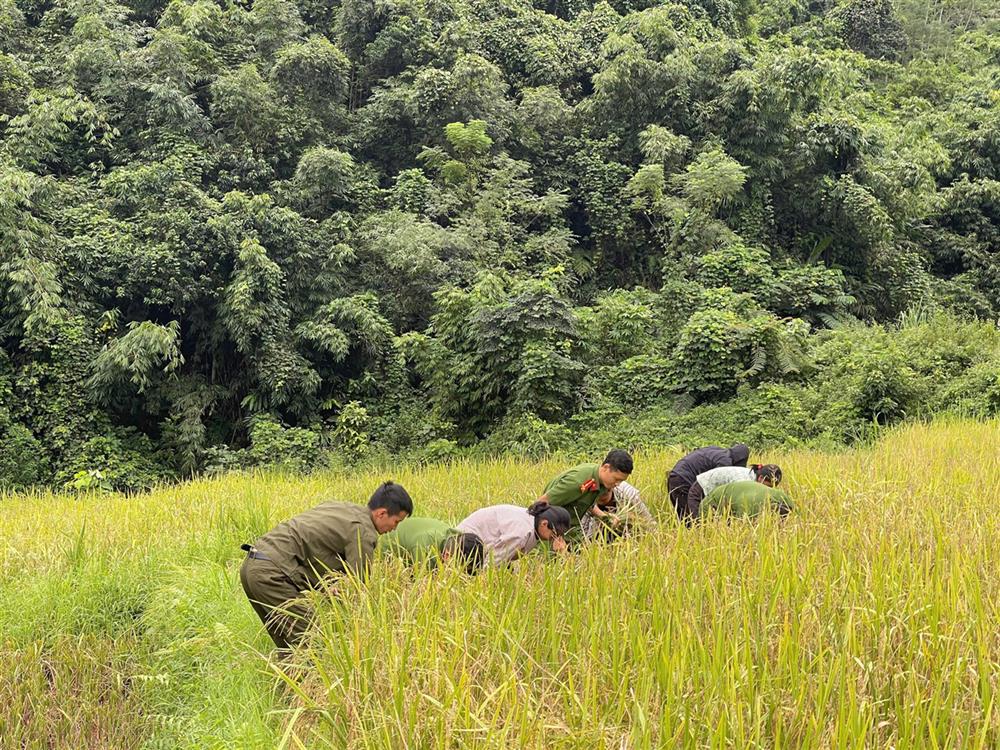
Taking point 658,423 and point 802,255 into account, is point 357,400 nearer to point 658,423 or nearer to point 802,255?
point 658,423

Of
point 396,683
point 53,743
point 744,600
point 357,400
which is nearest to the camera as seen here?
point 396,683

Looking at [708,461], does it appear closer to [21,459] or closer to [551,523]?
[551,523]

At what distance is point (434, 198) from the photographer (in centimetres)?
1463

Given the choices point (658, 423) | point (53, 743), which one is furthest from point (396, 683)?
point (658, 423)

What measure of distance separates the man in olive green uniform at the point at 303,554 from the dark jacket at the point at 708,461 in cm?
259

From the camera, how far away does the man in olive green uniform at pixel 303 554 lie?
313 cm

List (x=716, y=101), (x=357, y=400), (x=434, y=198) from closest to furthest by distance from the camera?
(x=357, y=400), (x=434, y=198), (x=716, y=101)

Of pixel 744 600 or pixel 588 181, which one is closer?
pixel 744 600

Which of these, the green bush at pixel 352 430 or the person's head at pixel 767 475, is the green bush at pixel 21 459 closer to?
the green bush at pixel 352 430

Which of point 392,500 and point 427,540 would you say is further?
point 427,540

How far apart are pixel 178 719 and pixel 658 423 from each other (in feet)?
26.3

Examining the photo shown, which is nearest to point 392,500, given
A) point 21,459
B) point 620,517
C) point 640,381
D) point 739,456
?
point 620,517

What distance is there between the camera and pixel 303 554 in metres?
3.23

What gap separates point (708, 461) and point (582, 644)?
3.36m
